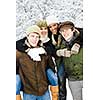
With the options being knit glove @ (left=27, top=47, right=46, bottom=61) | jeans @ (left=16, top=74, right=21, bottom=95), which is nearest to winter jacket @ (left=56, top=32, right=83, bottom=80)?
knit glove @ (left=27, top=47, right=46, bottom=61)

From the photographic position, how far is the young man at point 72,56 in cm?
158

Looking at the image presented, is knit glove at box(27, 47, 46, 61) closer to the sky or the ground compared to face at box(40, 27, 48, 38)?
closer to the ground

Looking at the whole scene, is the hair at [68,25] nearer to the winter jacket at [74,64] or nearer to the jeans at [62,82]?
the winter jacket at [74,64]

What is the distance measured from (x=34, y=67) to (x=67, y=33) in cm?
29

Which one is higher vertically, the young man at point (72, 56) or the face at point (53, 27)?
the face at point (53, 27)

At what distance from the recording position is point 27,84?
5.08ft

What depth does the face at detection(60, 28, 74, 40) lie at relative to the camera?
1.58m

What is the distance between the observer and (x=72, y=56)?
1.58m

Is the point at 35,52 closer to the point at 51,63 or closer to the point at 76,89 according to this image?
the point at 51,63

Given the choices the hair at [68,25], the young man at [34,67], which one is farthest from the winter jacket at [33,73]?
the hair at [68,25]

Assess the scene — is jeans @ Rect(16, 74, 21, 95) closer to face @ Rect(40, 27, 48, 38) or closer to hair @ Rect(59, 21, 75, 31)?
face @ Rect(40, 27, 48, 38)
